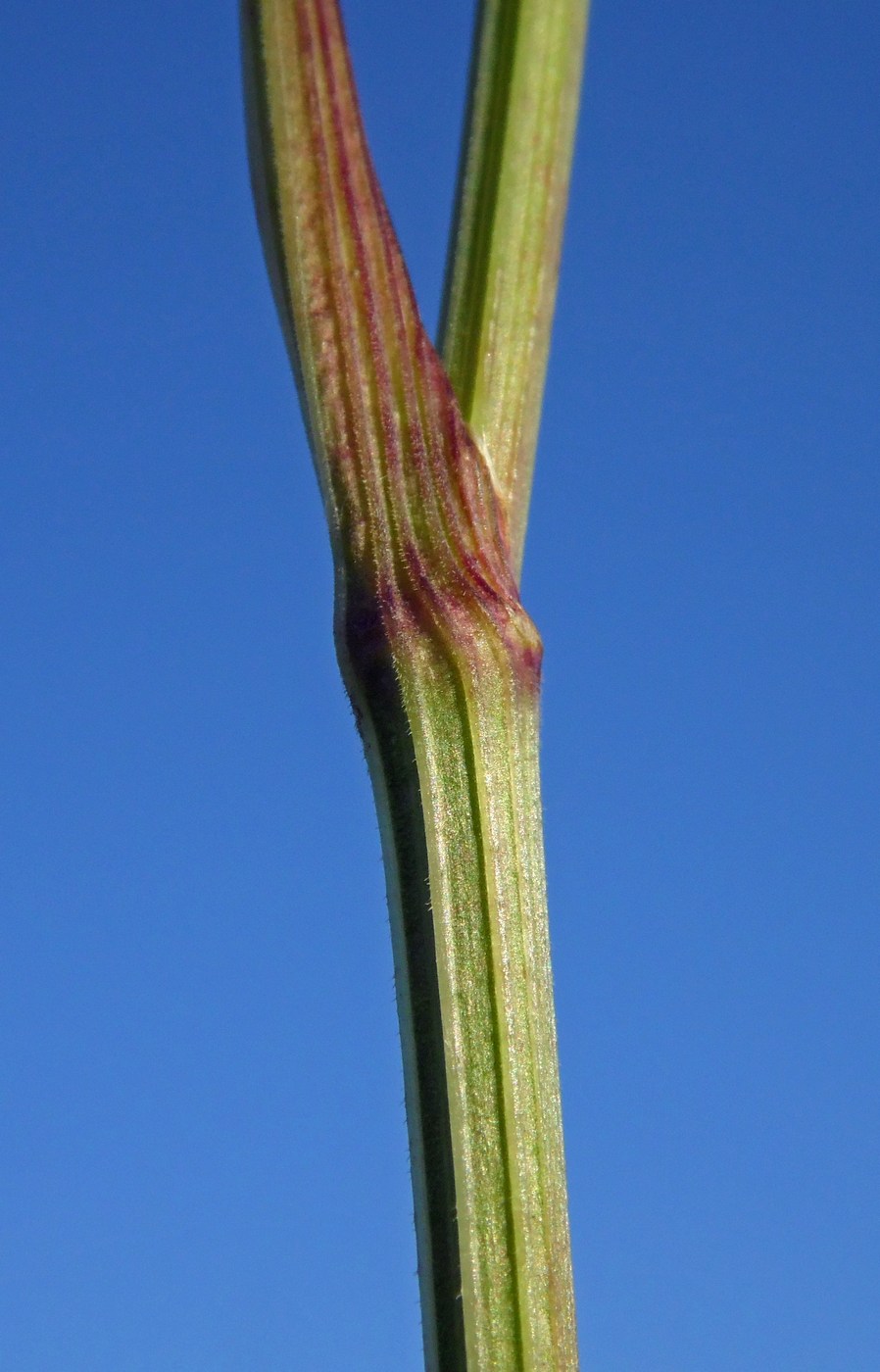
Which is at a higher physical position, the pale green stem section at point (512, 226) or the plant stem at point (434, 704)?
Answer: the pale green stem section at point (512, 226)

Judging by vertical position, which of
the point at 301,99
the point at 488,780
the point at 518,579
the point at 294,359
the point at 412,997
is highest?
the point at 301,99

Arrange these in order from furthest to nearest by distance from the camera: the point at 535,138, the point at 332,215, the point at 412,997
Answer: the point at 535,138
the point at 332,215
the point at 412,997

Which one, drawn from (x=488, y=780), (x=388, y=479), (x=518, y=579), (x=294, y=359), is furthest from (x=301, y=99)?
(x=488, y=780)

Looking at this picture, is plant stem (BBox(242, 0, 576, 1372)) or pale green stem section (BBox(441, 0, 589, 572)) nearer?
plant stem (BBox(242, 0, 576, 1372))

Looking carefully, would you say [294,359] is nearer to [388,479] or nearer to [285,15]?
[388,479]

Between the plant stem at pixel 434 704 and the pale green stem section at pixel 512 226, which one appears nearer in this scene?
the plant stem at pixel 434 704

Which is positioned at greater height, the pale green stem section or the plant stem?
the pale green stem section
